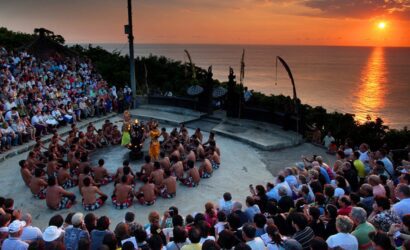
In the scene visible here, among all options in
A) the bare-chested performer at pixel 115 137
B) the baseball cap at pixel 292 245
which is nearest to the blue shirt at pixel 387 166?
the baseball cap at pixel 292 245

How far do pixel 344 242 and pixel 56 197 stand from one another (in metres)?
7.54

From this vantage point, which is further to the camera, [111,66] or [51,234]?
[111,66]

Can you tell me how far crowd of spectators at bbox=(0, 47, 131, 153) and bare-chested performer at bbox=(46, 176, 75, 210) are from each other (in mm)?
6051

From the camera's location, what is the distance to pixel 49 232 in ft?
20.5

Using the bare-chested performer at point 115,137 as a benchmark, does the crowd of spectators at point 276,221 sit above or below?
above

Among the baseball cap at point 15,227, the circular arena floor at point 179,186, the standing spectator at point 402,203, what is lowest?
the circular arena floor at point 179,186

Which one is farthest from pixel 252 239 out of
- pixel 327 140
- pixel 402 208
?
pixel 327 140

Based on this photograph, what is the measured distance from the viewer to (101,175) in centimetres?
1135

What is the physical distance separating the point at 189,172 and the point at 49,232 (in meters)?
5.68

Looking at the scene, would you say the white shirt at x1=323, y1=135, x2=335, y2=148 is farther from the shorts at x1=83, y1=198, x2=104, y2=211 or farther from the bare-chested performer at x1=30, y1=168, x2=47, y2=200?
the bare-chested performer at x1=30, y1=168, x2=47, y2=200

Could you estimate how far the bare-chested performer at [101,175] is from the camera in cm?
1125

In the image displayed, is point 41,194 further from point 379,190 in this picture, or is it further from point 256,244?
point 379,190

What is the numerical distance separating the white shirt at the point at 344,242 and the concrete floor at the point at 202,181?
5.02m

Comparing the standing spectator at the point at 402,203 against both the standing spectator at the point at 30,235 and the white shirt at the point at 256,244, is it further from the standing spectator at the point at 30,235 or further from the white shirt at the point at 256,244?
the standing spectator at the point at 30,235
